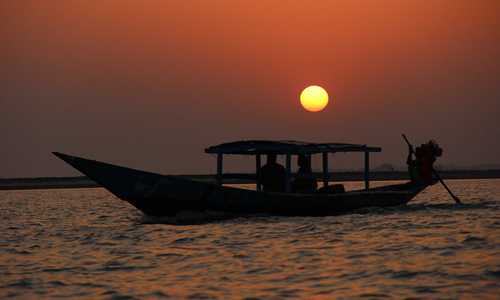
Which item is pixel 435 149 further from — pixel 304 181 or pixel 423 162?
pixel 304 181

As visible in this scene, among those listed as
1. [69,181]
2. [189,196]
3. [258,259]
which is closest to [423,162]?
[189,196]

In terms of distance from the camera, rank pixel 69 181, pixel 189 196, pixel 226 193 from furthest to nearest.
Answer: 1. pixel 69 181
2. pixel 226 193
3. pixel 189 196

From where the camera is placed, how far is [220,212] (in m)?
14.9

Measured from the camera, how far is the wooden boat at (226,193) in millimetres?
13695

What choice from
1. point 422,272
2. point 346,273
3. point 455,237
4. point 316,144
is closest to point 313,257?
point 346,273

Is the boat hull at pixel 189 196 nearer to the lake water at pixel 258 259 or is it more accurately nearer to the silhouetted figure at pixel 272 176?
the lake water at pixel 258 259

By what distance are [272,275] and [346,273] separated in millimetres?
1045

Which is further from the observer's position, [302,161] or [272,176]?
[302,161]

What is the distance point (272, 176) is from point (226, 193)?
246cm

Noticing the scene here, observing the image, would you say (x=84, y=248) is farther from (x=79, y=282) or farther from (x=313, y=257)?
(x=313, y=257)

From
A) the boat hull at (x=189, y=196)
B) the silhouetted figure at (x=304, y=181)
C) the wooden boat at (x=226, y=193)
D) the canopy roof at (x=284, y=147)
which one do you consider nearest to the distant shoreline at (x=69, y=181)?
the canopy roof at (x=284, y=147)

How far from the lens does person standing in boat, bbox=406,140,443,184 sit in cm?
1945

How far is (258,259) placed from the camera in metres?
9.20

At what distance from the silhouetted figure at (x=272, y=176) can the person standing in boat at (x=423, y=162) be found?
5481 mm
